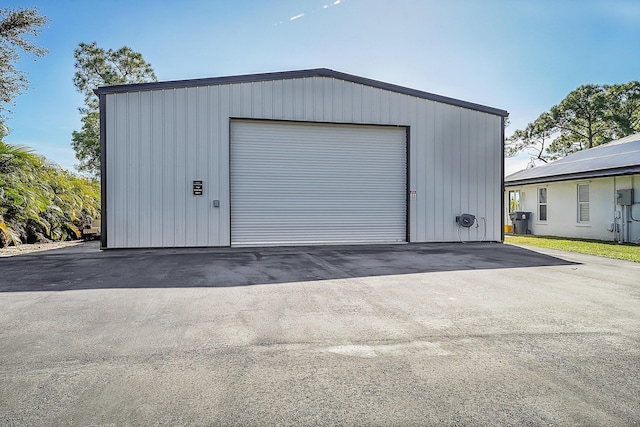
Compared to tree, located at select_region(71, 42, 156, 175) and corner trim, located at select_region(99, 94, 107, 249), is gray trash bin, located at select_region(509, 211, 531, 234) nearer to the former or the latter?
corner trim, located at select_region(99, 94, 107, 249)

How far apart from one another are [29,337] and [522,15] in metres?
11.8

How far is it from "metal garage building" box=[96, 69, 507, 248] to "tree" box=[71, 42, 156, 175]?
602 inches

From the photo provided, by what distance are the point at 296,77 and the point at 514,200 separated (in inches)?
518


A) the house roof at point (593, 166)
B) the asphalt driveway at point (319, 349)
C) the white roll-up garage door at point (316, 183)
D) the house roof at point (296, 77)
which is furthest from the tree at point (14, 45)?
the house roof at point (593, 166)

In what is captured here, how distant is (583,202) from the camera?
515 inches

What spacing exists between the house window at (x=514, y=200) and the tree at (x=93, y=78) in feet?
73.5

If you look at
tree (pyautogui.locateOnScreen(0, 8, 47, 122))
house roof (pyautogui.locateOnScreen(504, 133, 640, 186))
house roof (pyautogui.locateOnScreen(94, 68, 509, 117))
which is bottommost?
house roof (pyautogui.locateOnScreen(504, 133, 640, 186))

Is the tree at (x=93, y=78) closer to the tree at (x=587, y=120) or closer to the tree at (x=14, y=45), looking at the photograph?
the tree at (x=14, y=45)

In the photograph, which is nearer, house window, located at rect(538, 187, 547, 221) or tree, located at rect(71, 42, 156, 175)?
house window, located at rect(538, 187, 547, 221)

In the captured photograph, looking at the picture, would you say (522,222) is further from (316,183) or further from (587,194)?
(316,183)

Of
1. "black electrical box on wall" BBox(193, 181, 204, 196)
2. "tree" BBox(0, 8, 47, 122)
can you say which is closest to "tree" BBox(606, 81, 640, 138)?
"black electrical box on wall" BBox(193, 181, 204, 196)

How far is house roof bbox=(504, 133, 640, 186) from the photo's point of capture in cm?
1148

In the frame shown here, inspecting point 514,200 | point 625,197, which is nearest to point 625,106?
point 514,200

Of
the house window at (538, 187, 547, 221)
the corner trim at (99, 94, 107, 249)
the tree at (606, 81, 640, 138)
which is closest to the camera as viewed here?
the corner trim at (99, 94, 107, 249)
